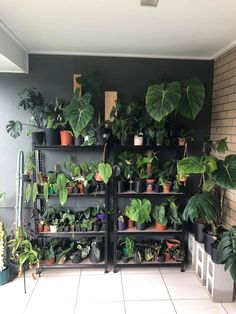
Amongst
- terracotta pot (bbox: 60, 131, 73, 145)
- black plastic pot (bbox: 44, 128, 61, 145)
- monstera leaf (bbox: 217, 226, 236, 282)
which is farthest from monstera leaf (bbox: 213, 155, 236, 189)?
black plastic pot (bbox: 44, 128, 61, 145)

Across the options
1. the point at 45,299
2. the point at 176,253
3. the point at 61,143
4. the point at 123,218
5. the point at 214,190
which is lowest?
the point at 45,299

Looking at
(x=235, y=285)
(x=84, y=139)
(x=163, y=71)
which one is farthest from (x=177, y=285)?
(x=163, y=71)

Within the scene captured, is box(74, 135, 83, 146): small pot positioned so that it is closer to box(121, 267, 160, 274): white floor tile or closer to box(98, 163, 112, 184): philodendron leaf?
box(98, 163, 112, 184): philodendron leaf

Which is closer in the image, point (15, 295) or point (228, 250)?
point (228, 250)

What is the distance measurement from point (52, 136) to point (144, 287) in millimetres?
1681

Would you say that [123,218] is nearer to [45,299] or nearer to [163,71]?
[45,299]

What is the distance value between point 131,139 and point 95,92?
1.93ft

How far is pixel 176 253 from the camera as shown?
2.76m

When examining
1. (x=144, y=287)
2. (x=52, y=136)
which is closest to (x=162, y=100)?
(x=52, y=136)

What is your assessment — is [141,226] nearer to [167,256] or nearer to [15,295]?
[167,256]

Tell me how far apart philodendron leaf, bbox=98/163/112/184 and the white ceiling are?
1136mm

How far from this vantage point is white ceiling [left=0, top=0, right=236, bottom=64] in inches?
67.7

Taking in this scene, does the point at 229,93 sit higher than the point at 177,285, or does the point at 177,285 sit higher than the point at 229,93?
the point at 229,93

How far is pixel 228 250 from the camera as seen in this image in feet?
6.70
